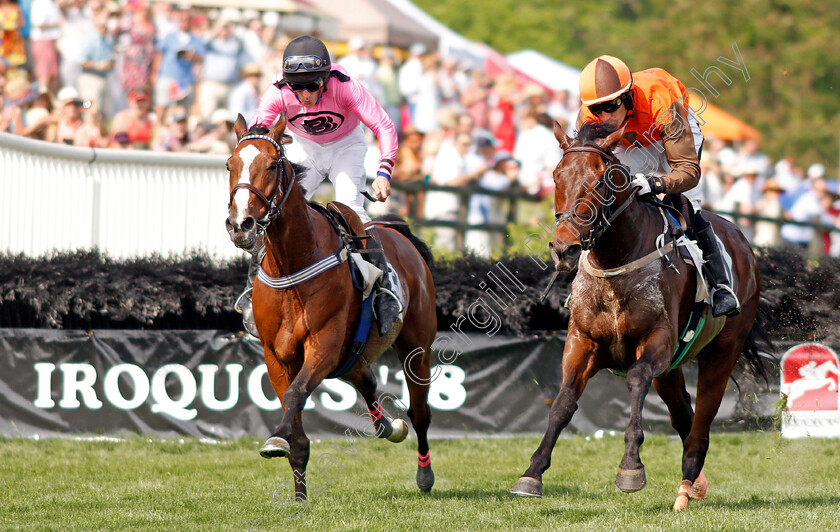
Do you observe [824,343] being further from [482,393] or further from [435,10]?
[435,10]

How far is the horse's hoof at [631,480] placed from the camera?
5359 mm

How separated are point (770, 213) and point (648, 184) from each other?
11552 millimetres

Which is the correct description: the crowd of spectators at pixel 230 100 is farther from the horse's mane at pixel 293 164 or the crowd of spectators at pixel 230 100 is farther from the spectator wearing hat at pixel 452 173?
the horse's mane at pixel 293 164

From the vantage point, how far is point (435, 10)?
4409 cm

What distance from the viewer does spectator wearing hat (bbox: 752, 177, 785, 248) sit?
638 inches

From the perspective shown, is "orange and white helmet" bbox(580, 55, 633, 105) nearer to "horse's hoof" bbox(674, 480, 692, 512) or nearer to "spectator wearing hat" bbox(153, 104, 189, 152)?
"horse's hoof" bbox(674, 480, 692, 512)

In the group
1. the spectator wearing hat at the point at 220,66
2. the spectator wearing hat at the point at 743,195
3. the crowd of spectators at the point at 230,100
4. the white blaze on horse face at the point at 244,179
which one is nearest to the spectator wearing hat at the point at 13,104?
the crowd of spectators at the point at 230,100

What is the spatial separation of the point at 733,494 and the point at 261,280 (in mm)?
3301

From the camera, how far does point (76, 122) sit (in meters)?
12.1

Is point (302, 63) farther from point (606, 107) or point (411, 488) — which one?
point (411, 488)

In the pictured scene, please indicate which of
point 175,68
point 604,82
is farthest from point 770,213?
point 604,82

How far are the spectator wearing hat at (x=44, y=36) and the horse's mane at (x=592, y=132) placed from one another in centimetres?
871

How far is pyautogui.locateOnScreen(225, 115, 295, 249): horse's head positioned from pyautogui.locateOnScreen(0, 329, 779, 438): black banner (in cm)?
344

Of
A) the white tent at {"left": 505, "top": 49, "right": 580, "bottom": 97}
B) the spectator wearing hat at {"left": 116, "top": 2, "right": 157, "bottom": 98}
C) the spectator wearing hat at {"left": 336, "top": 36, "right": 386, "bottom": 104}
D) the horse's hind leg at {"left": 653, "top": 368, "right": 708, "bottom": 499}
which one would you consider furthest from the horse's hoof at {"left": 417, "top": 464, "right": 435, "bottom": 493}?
the white tent at {"left": 505, "top": 49, "right": 580, "bottom": 97}
